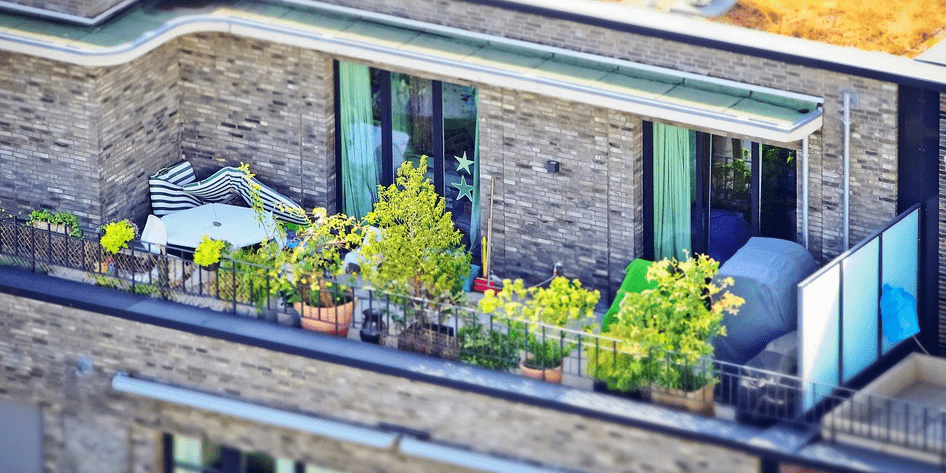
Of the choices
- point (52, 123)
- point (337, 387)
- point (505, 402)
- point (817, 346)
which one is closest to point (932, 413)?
point (817, 346)

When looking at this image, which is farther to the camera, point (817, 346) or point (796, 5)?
point (796, 5)

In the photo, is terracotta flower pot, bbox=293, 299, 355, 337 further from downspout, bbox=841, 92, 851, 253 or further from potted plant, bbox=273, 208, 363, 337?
downspout, bbox=841, 92, 851, 253

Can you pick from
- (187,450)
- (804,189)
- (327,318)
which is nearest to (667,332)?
(804,189)

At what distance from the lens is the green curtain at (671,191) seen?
112 feet

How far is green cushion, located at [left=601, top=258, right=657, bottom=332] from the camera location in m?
32.8

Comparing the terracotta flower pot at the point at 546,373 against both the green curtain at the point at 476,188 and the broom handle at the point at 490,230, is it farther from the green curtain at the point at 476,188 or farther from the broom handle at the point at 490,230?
the green curtain at the point at 476,188

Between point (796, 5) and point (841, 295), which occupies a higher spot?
point (796, 5)

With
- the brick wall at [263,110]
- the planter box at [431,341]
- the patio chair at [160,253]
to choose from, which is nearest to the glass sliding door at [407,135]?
the brick wall at [263,110]

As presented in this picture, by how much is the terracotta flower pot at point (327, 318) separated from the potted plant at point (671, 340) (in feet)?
13.5

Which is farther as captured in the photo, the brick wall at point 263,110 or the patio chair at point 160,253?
the brick wall at point 263,110

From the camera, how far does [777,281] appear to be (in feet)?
105

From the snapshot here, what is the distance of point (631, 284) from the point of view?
33406 millimetres

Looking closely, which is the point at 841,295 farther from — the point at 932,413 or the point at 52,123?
the point at 52,123

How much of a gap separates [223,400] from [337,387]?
1794 mm
